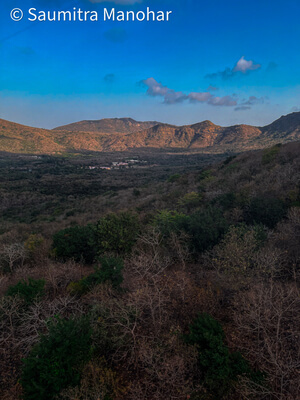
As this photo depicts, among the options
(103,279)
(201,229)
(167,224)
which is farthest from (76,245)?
(201,229)

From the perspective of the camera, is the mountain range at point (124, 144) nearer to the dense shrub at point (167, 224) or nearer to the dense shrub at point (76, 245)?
the dense shrub at point (167, 224)

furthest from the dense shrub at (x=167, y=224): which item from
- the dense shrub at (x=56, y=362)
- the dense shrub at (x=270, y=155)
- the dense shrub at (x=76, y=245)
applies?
the dense shrub at (x=270, y=155)

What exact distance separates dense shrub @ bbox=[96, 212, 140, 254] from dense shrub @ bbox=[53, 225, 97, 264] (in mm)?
615

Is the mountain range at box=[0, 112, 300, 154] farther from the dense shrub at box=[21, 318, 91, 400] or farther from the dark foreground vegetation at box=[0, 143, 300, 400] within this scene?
the dense shrub at box=[21, 318, 91, 400]

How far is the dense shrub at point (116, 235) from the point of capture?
46.3 feet

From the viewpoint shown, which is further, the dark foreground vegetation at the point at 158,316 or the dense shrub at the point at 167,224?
the dense shrub at the point at 167,224

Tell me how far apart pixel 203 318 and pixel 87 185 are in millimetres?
45171

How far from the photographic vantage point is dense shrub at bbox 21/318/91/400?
5.23m

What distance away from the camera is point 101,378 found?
583 cm

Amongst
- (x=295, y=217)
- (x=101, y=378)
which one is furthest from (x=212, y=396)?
(x=295, y=217)

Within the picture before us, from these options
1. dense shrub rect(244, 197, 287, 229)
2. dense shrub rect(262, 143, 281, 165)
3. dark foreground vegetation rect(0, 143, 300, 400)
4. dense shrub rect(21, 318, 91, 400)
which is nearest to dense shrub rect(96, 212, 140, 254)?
dark foreground vegetation rect(0, 143, 300, 400)

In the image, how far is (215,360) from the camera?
18.9ft

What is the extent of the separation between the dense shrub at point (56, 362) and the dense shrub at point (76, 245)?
831 cm

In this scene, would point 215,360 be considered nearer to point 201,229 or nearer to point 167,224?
point 201,229
